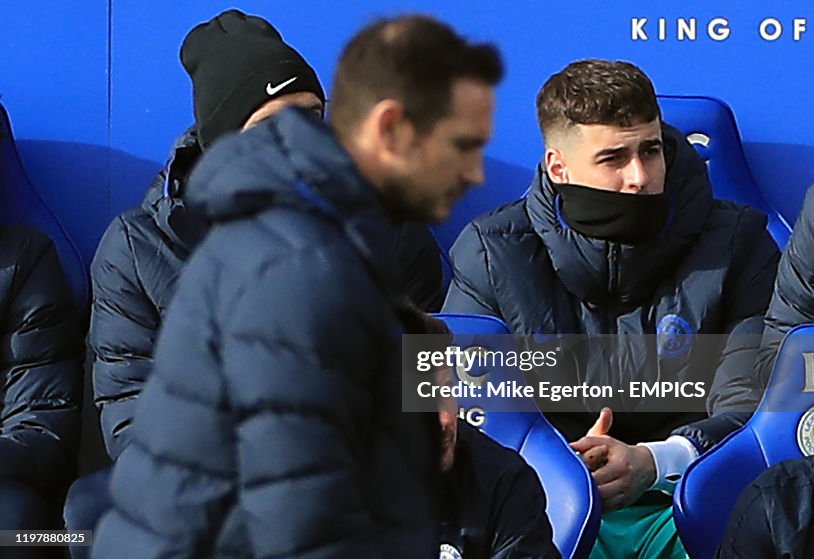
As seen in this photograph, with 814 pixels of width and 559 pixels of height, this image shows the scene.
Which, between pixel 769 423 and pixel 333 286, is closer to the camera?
pixel 333 286

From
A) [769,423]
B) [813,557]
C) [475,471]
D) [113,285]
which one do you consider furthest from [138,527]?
[113,285]

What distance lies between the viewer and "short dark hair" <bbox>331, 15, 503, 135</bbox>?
4.85 ft

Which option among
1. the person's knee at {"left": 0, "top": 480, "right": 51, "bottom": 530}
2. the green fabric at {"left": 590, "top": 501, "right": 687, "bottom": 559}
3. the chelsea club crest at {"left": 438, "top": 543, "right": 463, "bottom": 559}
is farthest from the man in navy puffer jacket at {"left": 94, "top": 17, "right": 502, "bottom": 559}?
the person's knee at {"left": 0, "top": 480, "right": 51, "bottom": 530}

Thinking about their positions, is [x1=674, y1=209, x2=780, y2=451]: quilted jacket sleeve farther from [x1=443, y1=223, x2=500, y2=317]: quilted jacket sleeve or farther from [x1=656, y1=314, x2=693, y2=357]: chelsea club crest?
[x1=443, y1=223, x2=500, y2=317]: quilted jacket sleeve

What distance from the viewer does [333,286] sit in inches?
55.6

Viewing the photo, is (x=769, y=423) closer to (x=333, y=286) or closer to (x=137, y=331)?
(x=137, y=331)

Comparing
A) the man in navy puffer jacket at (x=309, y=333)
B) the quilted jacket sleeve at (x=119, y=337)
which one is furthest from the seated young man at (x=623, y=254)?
the man in navy puffer jacket at (x=309, y=333)

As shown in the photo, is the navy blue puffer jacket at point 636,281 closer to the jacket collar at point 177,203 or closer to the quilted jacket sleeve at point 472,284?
the quilted jacket sleeve at point 472,284

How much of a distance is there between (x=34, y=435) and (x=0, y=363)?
0.17 meters

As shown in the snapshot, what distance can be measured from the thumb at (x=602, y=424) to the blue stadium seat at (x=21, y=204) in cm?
109

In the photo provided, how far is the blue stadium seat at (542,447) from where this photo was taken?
2443 mm

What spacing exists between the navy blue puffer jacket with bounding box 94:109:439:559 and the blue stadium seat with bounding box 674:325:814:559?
105 centimetres

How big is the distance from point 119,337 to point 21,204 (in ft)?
1.66

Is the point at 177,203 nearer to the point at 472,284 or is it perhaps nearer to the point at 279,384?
the point at 472,284
